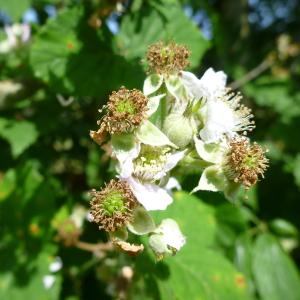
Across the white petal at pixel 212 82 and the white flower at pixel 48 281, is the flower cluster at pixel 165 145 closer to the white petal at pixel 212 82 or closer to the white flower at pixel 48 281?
the white petal at pixel 212 82

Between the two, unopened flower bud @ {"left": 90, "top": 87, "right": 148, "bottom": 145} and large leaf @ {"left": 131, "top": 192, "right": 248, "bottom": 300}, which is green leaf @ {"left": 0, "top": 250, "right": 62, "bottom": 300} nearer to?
large leaf @ {"left": 131, "top": 192, "right": 248, "bottom": 300}

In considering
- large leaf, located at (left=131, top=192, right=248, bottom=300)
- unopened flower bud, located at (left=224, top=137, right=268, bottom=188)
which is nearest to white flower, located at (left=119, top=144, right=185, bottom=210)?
unopened flower bud, located at (left=224, top=137, right=268, bottom=188)

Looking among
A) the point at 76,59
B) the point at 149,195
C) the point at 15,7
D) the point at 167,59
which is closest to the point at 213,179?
the point at 149,195

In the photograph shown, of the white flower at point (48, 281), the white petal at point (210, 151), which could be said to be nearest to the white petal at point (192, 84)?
the white petal at point (210, 151)

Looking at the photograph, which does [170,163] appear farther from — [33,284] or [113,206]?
[33,284]

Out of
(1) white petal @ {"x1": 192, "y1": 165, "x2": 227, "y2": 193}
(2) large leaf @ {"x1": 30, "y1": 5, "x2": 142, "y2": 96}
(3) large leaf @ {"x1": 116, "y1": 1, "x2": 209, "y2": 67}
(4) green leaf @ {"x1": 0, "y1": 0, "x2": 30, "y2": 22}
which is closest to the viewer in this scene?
(1) white petal @ {"x1": 192, "y1": 165, "x2": 227, "y2": 193}

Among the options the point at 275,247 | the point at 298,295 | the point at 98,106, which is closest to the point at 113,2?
the point at 98,106

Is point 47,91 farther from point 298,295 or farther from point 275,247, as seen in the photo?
point 298,295

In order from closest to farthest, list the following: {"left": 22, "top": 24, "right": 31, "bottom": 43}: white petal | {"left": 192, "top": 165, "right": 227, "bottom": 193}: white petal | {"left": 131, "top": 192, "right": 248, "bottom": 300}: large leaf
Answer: {"left": 192, "top": 165, "right": 227, "bottom": 193}: white petal → {"left": 131, "top": 192, "right": 248, "bottom": 300}: large leaf → {"left": 22, "top": 24, "right": 31, "bottom": 43}: white petal
